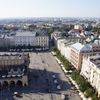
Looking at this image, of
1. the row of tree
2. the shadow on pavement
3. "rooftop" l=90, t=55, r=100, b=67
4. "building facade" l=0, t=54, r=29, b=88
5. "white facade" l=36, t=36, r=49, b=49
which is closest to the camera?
the row of tree

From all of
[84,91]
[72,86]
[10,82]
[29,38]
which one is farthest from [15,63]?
[29,38]

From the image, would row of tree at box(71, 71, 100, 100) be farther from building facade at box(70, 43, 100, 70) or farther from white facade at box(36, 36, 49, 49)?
white facade at box(36, 36, 49, 49)

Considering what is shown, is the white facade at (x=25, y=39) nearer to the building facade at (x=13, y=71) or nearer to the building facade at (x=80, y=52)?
the building facade at (x=80, y=52)

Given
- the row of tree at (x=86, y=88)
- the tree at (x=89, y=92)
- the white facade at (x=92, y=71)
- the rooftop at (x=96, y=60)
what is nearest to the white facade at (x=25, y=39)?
the white facade at (x=92, y=71)

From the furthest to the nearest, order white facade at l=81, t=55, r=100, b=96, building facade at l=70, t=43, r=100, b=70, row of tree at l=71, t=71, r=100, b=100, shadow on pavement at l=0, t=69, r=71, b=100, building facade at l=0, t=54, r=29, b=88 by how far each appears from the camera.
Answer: building facade at l=70, t=43, r=100, b=70 < building facade at l=0, t=54, r=29, b=88 < shadow on pavement at l=0, t=69, r=71, b=100 < white facade at l=81, t=55, r=100, b=96 < row of tree at l=71, t=71, r=100, b=100

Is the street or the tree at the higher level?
the tree

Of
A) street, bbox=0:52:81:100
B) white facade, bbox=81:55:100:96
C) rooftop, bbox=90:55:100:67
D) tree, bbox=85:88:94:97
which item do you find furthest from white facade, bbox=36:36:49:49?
tree, bbox=85:88:94:97

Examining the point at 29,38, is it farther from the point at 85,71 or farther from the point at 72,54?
the point at 85,71

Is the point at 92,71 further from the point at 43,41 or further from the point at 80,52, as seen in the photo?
the point at 43,41

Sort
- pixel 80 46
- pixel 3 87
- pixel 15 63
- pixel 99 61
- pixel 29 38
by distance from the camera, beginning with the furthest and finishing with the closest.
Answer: pixel 29 38 → pixel 80 46 → pixel 15 63 → pixel 99 61 → pixel 3 87
